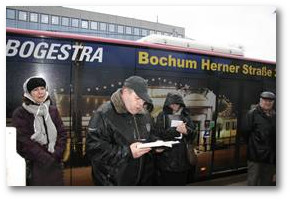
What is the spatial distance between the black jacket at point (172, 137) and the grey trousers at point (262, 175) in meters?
0.69

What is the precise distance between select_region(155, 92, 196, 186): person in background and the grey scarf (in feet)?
3.03

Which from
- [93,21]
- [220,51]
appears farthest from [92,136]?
[220,51]

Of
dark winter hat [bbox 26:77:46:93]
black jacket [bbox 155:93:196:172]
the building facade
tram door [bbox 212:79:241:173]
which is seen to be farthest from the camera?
tram door [bbox 212:79:241:173]

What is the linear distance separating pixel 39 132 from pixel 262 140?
2.13m

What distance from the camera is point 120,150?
272 centimetres

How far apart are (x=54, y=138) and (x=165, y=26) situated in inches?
57.9

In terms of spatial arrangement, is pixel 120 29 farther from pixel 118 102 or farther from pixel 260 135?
pixel 260 135

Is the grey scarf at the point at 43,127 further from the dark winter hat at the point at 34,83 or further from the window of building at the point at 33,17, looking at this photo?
the window of building at the point at 33,17

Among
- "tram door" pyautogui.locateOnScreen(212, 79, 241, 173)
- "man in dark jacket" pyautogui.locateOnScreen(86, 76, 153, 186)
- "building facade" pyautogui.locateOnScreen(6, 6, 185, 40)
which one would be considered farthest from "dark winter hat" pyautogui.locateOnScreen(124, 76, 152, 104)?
"tram door" pyautogui.locateOnScreen(212, 79, 241, 173)

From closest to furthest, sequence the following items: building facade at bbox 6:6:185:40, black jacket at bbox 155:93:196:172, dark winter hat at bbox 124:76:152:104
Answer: building facade at bbox 6:6:185:40 → dark winter hat at bbox 124:76:152:104 → black jacket at bbox 155:93:196:172

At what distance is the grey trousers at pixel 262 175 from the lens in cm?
309

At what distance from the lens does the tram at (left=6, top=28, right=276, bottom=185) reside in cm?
254

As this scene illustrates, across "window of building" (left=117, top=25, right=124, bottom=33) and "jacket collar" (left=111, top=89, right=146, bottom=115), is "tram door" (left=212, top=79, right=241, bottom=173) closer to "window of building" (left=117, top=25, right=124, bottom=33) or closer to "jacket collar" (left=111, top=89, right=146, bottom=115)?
"jacket collar" (left=111, top=89, right=146, bottom=115)
